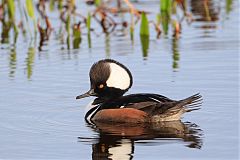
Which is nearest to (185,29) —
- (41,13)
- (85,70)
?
(41,13)

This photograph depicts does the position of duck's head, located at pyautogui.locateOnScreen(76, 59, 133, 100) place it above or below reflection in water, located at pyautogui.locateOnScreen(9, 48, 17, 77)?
above

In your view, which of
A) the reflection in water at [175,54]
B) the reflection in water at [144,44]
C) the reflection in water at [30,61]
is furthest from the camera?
the reflection in water at [144,44]

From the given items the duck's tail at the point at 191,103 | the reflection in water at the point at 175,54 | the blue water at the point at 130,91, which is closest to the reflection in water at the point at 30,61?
the blue water at the point at 130,91

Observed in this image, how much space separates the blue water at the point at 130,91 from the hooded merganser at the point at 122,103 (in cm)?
16

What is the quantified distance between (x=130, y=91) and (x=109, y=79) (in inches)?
53.2

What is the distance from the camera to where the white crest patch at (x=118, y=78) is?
1102 cm

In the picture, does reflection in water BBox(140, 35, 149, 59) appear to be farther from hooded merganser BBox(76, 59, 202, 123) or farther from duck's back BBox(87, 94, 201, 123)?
duck's back BBox(87, 94, 201, 123)

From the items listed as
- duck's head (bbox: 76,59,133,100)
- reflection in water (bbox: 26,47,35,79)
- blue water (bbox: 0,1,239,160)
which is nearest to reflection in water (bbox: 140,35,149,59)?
blue water (bbox: 0,1,239,160)

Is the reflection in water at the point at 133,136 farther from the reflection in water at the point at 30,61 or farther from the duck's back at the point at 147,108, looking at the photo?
the reflection in water at the point at 30,61

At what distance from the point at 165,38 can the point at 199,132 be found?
665 cm

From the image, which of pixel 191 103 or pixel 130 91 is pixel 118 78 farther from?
pixel 130 91

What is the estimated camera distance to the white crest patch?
1102 centimetres

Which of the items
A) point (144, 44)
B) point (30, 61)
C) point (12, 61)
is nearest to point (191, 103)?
point (30, 61)

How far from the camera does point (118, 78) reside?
437 inches
